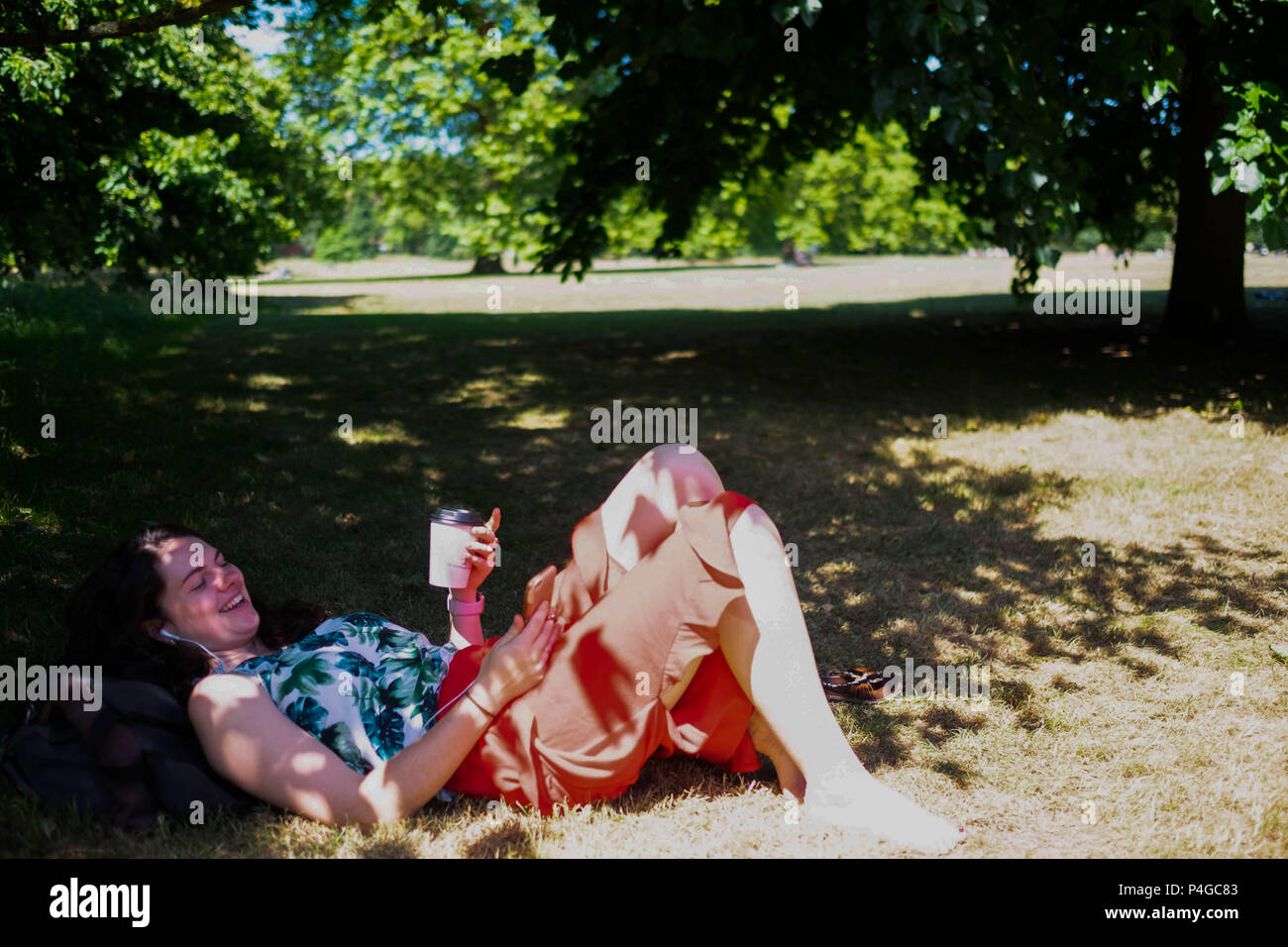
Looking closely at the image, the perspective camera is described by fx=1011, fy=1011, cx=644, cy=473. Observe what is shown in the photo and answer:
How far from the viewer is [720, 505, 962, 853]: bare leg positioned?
2703mm

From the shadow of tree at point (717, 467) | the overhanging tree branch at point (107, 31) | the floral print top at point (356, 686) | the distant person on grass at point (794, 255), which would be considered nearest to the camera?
the floral print top at point (356, 686)

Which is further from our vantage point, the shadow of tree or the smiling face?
the shadow of tree

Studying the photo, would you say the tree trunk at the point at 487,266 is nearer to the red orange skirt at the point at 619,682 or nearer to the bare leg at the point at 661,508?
the bare leg at the point at 661,508

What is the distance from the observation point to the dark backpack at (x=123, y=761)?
2607mm

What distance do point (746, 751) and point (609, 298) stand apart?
71.7ft

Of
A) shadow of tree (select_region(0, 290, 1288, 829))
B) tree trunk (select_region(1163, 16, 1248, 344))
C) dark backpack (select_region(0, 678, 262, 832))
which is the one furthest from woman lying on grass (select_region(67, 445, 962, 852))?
tree trunk (select_region(1163, 16, 1248, 344))

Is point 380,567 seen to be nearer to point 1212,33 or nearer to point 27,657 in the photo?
point 27,657

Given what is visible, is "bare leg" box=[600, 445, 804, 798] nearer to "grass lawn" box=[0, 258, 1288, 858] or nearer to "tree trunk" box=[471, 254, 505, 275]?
"grass lawn" box=[0, 258, 1288, 858]

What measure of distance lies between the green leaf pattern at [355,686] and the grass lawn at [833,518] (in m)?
0.25

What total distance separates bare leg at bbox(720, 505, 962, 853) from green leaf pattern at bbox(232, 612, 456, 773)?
2.86 ft

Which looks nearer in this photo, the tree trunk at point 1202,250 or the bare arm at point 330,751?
the bare arm at point 330,751

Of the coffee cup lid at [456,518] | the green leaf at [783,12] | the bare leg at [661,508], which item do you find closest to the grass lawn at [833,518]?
the bare leg at [661,508]

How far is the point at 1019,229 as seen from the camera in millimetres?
6898

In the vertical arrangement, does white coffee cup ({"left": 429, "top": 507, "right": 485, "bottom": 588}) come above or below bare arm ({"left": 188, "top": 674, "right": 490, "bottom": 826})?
above
